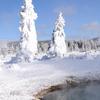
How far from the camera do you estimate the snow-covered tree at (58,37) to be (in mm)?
77375

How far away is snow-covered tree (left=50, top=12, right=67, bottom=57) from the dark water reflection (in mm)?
38905

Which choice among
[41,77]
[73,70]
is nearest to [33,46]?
[73,70]

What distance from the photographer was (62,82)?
127 ft

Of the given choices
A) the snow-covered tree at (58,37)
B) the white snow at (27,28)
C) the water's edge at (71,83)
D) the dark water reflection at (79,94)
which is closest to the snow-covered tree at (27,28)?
the white snow at (27,28)

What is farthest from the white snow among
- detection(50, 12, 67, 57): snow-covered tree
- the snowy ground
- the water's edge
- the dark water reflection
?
the dark water reflection

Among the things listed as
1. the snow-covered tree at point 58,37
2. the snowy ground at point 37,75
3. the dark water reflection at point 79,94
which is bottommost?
the dark water reflection at point 79,94

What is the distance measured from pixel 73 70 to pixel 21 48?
21254mm

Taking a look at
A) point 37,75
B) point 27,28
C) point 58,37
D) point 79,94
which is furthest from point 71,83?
point 58,37

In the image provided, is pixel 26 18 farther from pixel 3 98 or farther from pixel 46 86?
pixel 3 98

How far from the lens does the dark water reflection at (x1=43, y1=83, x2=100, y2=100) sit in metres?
33.3

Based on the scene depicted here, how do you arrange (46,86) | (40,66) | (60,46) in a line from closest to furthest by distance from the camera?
(46,86) < (40,66) < (60,46)

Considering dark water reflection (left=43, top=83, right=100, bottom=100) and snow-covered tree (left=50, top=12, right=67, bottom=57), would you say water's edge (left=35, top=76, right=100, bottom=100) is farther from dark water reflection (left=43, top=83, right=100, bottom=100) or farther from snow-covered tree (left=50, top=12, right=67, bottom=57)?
snow-covered tree (left=50, top=12, right=67, bottom=57)

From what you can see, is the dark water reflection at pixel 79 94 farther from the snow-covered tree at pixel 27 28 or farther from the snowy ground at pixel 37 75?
the snow-covered tree at pixel 27 28

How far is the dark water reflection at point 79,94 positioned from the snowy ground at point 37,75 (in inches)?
64.8
